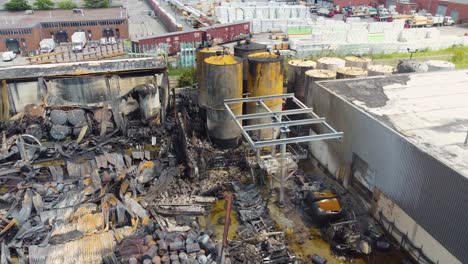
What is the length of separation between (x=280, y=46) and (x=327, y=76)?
20.1 metres

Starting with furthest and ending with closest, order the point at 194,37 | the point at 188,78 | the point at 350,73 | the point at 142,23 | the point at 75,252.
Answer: the point at 142,23, the point at 194,37, the point at 188,78, the point at 350,73, the point at 75,252

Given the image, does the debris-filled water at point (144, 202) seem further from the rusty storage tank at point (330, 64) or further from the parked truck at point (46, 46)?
the parked truck at point (46, 46)

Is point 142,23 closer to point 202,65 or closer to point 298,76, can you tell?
point 202,65

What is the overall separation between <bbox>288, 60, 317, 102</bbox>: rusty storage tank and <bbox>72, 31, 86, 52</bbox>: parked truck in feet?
121

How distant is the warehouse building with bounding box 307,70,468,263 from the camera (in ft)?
39.3

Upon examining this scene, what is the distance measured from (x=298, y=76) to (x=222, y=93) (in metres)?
Answer: 5.84

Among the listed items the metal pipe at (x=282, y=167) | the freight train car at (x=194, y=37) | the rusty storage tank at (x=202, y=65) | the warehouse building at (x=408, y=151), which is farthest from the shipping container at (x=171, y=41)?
the metal pipe at (x=282, y=167)

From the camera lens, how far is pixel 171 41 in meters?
40.2

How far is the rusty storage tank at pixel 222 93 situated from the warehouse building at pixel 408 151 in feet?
15.2

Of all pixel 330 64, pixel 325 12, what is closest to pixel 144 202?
pixel 330 64

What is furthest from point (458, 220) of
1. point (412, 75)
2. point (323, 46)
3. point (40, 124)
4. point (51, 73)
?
point (323, 46)

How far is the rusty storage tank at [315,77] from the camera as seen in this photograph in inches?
830

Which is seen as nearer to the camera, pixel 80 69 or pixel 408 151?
pixel 408 151

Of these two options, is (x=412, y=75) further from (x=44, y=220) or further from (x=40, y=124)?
(x=40, y=124)
